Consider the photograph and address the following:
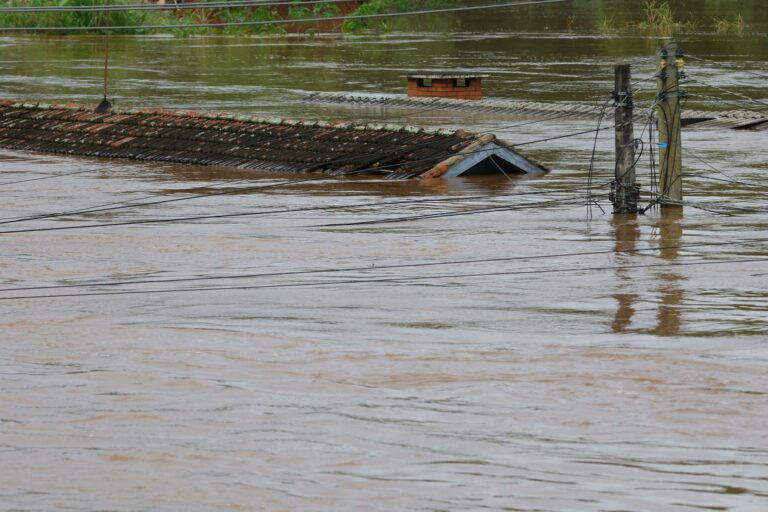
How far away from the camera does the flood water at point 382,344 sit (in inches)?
332

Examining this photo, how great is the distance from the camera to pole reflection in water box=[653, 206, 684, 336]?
12.4 meters

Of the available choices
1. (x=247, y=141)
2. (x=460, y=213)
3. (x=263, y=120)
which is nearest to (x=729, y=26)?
(x=263, y=120)

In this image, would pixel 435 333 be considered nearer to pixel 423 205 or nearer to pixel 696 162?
pixel 423 205

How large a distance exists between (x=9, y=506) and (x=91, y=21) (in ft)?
186

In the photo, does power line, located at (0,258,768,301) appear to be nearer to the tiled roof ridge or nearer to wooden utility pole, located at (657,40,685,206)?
wooden utility pole, located at (657,40,685,206)

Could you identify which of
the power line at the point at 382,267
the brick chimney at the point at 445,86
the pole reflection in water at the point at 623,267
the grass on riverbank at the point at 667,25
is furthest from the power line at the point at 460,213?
the grass on riverbank at the point at 667,25

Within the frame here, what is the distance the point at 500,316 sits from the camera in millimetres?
12672

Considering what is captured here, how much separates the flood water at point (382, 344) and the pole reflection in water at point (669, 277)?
0.16 ft

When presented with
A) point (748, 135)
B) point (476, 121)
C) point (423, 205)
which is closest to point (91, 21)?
point (476, 121)

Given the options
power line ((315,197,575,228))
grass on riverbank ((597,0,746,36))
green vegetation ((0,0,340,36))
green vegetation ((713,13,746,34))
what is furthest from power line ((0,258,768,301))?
green vegetation ((0,0,340,36))

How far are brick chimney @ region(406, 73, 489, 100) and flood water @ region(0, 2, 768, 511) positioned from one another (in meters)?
12.2

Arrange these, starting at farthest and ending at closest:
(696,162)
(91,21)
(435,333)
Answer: (91,21) < (696,162) < (435,333)

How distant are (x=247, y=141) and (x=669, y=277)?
37.8 ft

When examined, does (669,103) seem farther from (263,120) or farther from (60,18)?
(60,18)
